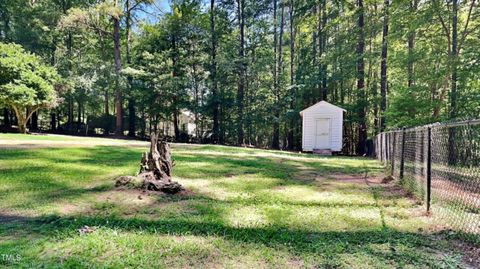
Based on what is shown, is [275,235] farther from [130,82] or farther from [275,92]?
[130,82]

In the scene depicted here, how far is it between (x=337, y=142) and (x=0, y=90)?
15.2 m

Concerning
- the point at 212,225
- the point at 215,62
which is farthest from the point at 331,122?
the point at 212,225

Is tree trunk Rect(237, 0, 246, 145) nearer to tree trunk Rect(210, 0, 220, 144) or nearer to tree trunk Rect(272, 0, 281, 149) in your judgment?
tree trunk Rect(210, 0, 220, 144)

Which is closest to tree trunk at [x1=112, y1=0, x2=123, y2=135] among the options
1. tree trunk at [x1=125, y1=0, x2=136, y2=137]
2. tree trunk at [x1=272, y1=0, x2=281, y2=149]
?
tree trunk at [x1=125, y1=0, x2=136, y2=137]

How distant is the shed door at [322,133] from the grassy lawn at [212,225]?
33.2 ft

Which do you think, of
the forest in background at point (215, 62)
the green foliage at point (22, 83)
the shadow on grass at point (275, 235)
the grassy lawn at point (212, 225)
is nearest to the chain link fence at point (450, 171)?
the grassy lawn at point (212, 225)

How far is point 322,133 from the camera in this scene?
51.0 ft

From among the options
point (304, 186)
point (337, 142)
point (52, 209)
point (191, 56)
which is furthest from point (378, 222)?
point (191, 56)

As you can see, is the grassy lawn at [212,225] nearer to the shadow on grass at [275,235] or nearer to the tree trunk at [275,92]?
the shadow on grass at [275,235]

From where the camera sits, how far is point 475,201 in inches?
105

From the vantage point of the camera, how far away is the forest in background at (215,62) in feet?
55.1

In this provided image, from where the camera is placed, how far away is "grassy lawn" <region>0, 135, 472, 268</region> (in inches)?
90.0

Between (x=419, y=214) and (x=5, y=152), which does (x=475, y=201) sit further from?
(x=5, y=152)

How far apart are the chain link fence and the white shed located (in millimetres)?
11035
